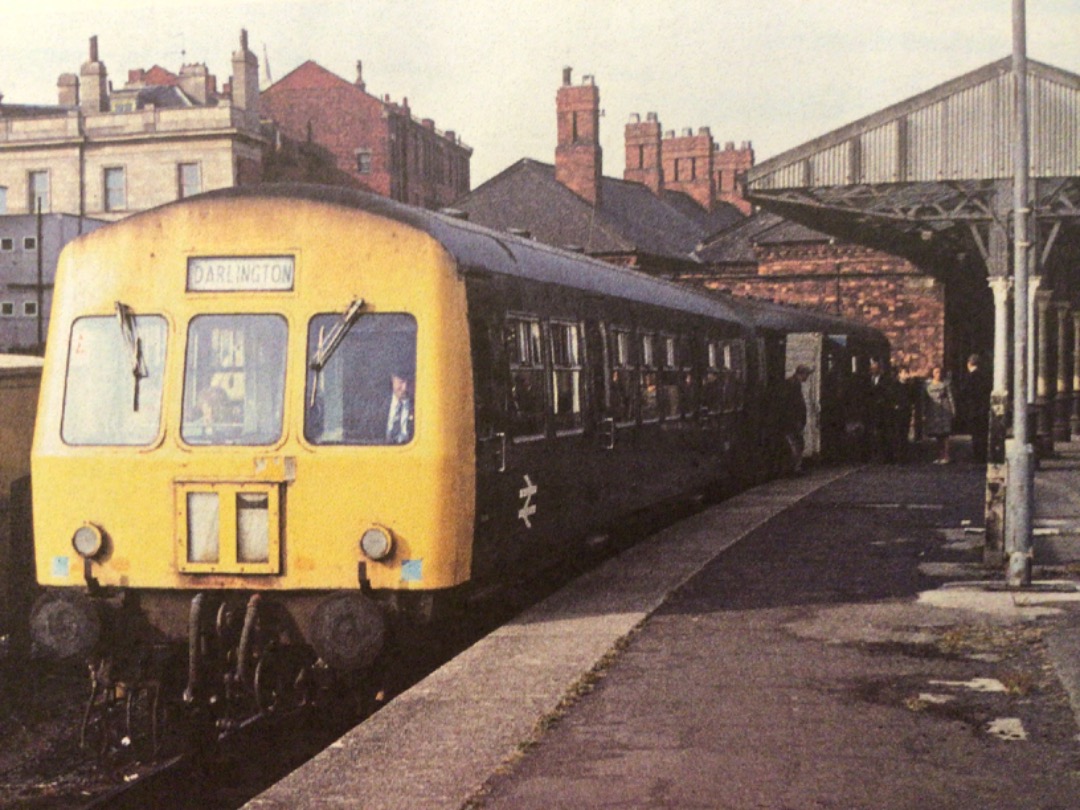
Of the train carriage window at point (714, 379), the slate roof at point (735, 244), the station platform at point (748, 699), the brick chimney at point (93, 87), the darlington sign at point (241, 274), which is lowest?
the station platform at point (748, 699)

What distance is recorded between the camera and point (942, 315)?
39.0 meters

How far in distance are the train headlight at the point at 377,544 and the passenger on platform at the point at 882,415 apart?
17599 mm

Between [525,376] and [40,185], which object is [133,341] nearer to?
[525,376]

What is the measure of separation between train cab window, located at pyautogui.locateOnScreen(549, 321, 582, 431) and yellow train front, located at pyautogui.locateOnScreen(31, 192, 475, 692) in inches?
88.3

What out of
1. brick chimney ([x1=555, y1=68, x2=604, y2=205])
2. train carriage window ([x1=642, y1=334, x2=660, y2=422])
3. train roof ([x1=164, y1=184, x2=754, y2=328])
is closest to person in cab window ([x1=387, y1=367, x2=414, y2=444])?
train roof ([x1=164, y1=184, x2=754, y2=328])

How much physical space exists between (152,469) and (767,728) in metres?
3.68

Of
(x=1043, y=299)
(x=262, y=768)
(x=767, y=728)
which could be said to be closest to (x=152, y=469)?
(x=262, y=768)

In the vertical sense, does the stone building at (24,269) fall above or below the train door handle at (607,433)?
above

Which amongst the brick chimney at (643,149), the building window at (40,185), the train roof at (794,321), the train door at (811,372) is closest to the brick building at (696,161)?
the brick chimney at (643,149)

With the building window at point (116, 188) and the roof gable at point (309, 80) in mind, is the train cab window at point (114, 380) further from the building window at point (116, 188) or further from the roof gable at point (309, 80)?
the roof gable at point (309, 80)

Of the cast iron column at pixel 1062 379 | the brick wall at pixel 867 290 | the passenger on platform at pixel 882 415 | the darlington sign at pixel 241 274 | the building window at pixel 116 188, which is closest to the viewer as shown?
the darlington sign at pixel 241 274

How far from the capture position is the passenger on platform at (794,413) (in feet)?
72.1

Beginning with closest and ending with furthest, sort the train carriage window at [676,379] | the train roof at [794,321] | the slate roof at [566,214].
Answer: the train carriage window at [676,379] → the train roof at [794,321] → the slate roof at [566,214]

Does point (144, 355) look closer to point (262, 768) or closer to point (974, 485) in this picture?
point (262, 768)
